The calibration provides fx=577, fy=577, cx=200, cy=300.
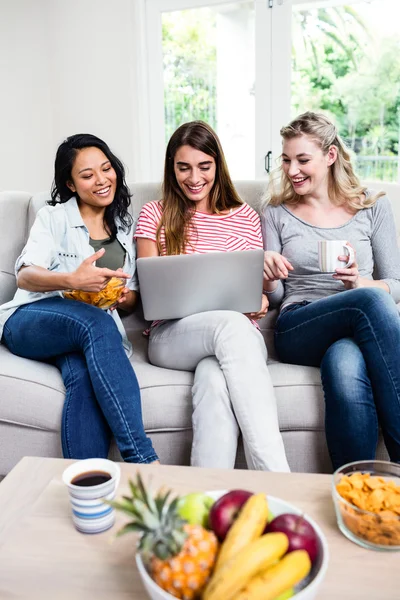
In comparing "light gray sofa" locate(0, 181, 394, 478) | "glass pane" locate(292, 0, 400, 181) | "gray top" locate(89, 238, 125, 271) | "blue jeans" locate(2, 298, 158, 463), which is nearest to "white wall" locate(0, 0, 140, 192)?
"glass pane" locate(292, 0, 400, 181)

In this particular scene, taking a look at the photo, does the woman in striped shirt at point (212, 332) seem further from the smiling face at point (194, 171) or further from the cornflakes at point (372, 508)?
the cornflakes at point (372, 508)

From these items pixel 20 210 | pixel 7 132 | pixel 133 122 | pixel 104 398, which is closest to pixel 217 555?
pixel 104 398

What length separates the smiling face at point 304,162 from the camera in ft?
6.05

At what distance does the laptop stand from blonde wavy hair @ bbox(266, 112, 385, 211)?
488mm

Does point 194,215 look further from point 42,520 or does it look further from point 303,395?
point 42,520

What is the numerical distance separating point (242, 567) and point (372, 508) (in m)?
0.31

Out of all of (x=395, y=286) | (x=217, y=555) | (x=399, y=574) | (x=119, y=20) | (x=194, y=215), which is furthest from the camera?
(x=119, y=20)

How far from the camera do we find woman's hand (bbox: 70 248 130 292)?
5.01 feet

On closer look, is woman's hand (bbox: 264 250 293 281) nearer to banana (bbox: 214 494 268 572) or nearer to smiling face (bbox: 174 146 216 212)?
smiling face (bbox: 174 146 216 212)

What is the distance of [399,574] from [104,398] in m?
0.85

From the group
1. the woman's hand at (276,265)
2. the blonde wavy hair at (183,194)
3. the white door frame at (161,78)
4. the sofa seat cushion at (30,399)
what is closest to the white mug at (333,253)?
the woman's hand at (276,265)

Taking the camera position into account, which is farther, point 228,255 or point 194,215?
point 194,215

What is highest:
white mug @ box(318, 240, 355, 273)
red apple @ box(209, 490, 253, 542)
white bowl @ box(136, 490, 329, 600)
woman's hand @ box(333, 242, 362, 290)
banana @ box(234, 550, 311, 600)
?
white mug @ box(318, 240, 355, 273)

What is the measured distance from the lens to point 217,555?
2.25 feet
